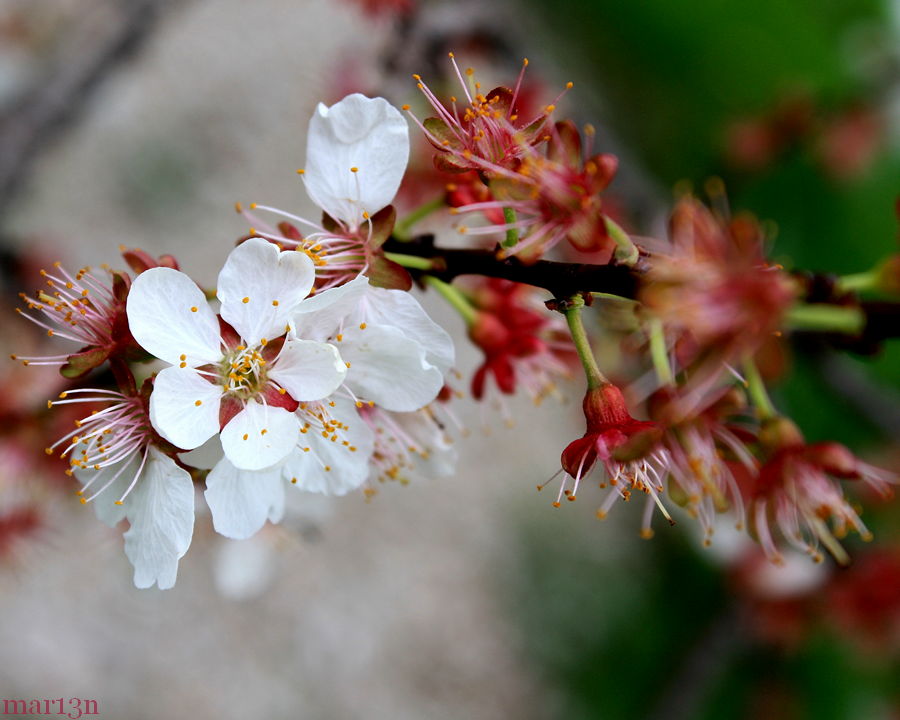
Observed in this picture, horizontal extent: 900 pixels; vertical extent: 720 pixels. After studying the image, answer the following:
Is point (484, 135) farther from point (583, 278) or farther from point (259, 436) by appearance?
point (259, 436)

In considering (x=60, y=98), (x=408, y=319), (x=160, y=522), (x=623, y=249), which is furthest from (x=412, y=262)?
(x=60, y=98)

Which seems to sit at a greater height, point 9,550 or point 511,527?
point 9,550

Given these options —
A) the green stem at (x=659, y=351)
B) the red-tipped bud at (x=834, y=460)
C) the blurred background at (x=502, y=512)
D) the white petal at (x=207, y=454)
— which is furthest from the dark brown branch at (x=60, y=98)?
the red-tipped bud at (x=834, y=460)

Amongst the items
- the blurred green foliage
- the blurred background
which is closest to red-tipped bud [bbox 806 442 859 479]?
the blurred background

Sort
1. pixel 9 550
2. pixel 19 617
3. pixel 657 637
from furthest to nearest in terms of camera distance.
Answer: pixel 657 637
pixel 19 617
pixel 9 550

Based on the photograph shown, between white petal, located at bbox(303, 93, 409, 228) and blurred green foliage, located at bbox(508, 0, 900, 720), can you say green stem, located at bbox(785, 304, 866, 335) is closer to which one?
white petal, located at bbox(303, 93, 409, 228)

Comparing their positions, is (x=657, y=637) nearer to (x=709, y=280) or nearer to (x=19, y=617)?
(x=19, y=617)

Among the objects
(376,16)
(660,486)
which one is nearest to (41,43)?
(376,16)
